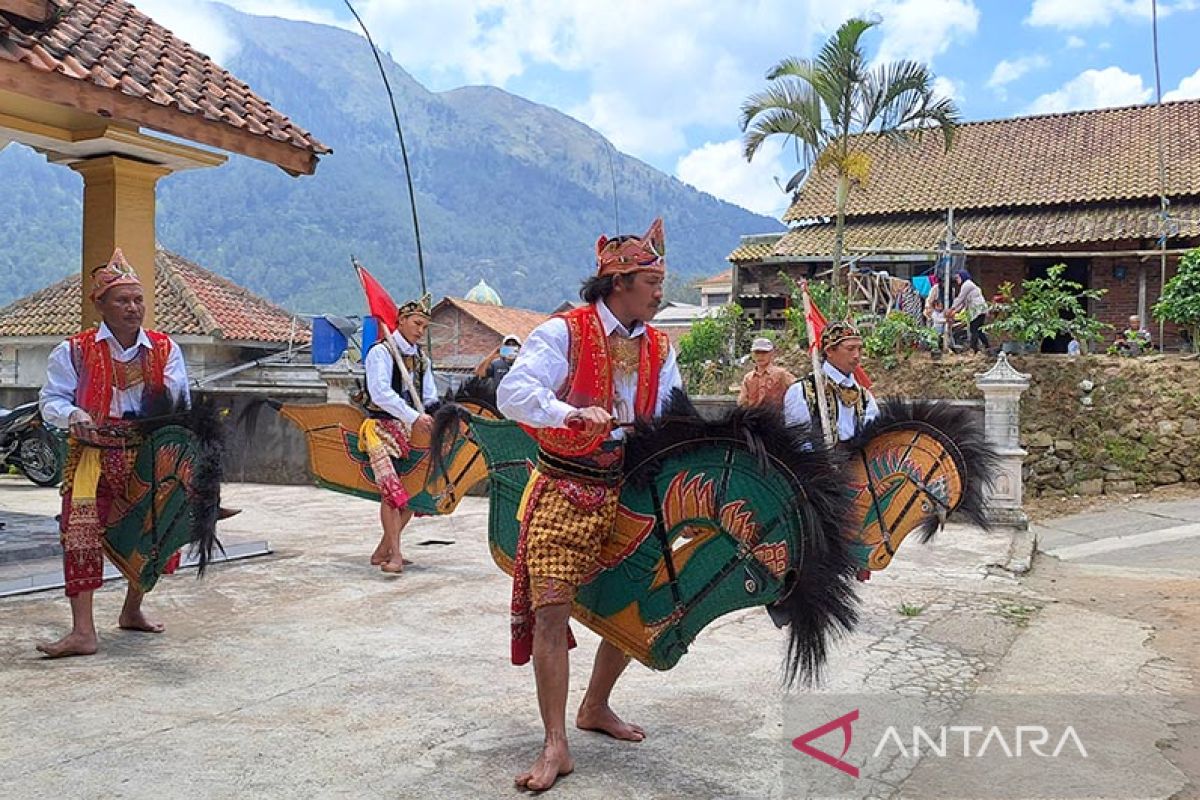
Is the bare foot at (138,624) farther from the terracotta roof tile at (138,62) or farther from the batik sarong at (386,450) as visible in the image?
the terracotta roof tile at (138,62)

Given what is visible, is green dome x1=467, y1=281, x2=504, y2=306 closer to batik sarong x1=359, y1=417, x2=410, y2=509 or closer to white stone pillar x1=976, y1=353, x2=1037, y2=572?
white stone pillar x1=976, y1=353, x2=1037, y2=572

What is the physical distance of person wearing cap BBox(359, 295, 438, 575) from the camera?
21.7 ft

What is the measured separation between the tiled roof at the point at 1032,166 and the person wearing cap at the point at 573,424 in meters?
18.6

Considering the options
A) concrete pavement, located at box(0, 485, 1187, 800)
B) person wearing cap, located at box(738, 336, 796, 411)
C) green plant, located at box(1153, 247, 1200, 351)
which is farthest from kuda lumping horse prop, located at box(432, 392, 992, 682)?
green plant, located at box(1153, 247, 1200, 351)

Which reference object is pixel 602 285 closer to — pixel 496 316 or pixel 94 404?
pixel 94 404

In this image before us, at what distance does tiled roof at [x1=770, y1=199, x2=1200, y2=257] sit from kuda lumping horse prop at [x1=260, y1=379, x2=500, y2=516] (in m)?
12.7

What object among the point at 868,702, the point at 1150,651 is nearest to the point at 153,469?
the point at 868,702

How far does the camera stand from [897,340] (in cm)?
1466

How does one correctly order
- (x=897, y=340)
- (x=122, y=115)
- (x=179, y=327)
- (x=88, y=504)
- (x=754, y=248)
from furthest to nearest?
1. (x=754, y=248)
2. (x=179, y=327)
3. (x=897, y=340)
4. (x=122, y=115)
5. (x=88, y=504)

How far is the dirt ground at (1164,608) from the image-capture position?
3.86m

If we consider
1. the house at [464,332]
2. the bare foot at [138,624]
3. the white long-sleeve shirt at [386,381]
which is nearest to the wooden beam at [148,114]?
the white long-sleeve shirt at [386,381]

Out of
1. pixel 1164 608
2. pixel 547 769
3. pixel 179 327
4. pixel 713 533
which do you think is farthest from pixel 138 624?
pixel 179 327

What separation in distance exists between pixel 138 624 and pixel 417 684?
168 cm

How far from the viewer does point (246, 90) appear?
8.20 m
